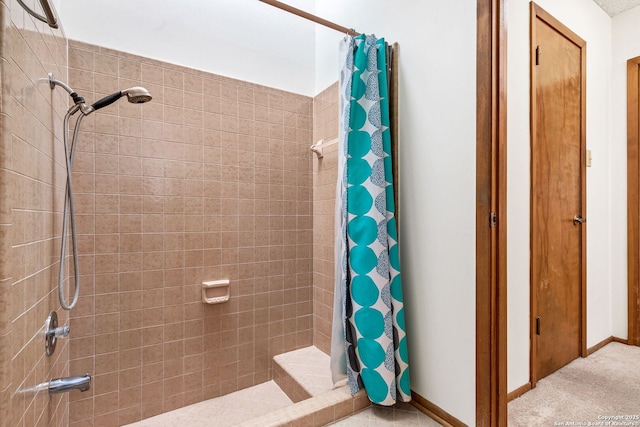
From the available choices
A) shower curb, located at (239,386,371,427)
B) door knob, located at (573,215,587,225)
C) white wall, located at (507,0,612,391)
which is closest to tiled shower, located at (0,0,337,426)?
shower curb, located at (239,386,371,427)

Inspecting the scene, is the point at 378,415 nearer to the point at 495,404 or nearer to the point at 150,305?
the point at 495,404

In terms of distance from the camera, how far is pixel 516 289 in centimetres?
157

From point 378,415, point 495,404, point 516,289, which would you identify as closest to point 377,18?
point 516,289

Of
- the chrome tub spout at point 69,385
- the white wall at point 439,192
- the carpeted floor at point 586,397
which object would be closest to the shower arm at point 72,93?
the chrome tub spout at point 69,385

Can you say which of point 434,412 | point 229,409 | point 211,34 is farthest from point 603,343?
point 211,34

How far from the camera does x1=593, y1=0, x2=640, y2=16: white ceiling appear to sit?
2.07 m

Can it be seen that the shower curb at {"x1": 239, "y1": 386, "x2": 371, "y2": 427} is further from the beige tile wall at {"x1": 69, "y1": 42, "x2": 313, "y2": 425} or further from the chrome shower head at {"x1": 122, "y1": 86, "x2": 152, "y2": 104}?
the chrome shower head at {"x1": 122, "y1": 86, "x2": 152, "y2": 104}

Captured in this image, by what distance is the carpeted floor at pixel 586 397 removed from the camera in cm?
140

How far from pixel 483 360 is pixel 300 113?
5.93ft

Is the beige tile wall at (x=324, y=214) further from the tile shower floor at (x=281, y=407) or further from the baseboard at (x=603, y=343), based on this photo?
the baseboard at (x=603, y=343)

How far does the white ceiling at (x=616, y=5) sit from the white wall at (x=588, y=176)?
0.03 metres

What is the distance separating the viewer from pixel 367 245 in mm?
1384

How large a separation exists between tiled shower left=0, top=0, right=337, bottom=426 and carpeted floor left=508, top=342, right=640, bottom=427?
Answer: 1178 mm

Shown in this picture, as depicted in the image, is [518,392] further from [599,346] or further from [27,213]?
[27,213]
